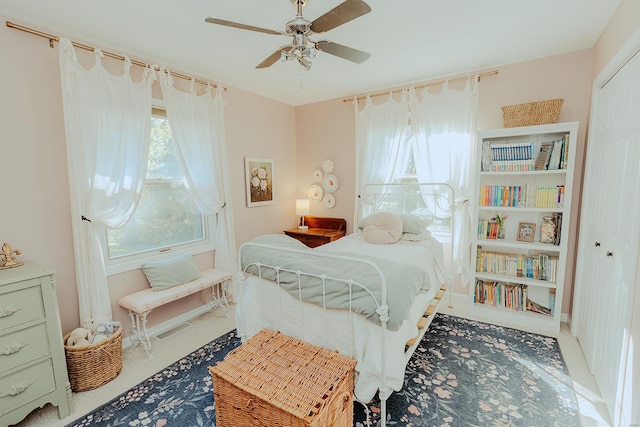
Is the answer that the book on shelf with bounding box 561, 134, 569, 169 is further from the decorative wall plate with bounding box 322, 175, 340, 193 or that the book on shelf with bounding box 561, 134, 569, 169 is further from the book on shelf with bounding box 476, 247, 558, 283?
the decorative wall plate with bounding box 322, 175, 340, 193

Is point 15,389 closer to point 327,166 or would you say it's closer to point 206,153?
point 206,153

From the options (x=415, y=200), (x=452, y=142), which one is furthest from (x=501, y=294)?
(x=452, y=142)

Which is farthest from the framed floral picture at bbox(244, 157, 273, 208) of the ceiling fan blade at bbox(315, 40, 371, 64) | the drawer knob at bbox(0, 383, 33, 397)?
the drawer knob at bbox(0, 383, 33, 397)

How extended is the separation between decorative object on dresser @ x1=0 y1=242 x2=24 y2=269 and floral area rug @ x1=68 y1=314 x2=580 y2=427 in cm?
110

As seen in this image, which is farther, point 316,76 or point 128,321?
point 316,76

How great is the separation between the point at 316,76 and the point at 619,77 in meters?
2.57

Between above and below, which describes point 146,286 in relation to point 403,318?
below

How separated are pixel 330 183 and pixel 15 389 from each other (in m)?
3.56

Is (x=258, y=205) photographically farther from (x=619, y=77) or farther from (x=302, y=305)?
(x=619, y=77)

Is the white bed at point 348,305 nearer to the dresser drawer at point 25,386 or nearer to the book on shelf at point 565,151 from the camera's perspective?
the dresser drawer at point 25,386

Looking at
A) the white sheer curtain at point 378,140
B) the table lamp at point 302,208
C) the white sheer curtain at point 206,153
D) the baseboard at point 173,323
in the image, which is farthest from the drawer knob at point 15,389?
the white sheer curtain at point 378,140

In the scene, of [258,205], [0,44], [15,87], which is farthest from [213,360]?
[0,44]

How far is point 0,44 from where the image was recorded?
196cm

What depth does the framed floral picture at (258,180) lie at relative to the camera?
381 centimetres
